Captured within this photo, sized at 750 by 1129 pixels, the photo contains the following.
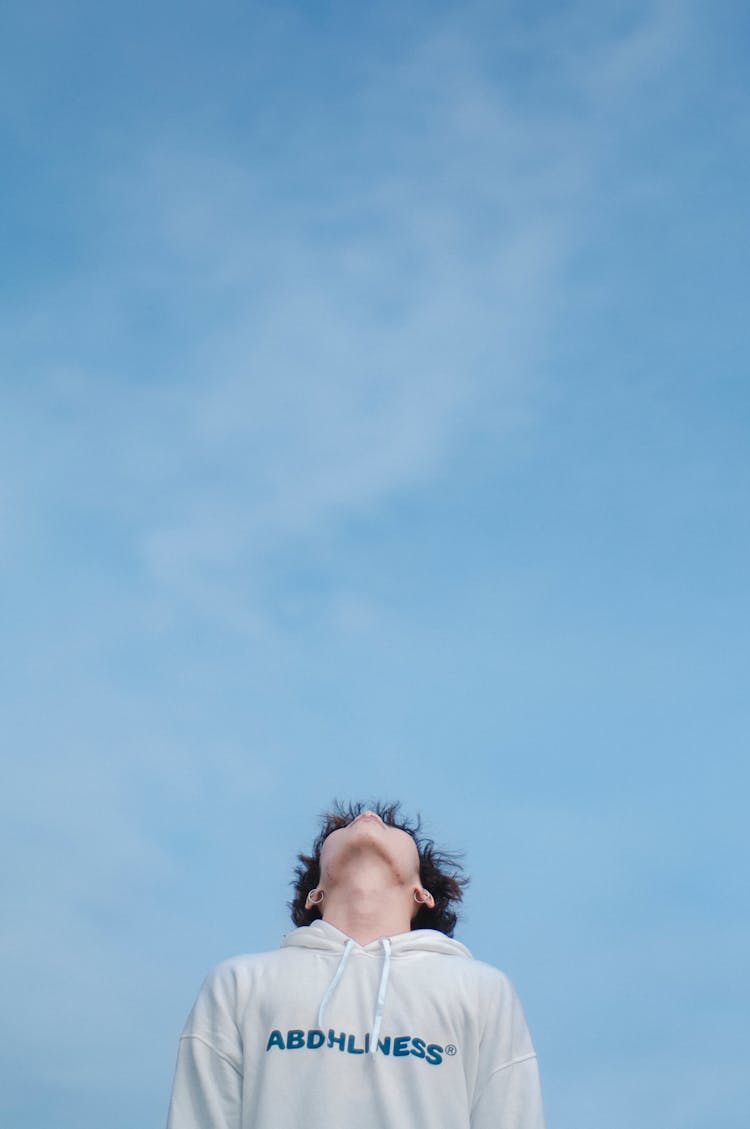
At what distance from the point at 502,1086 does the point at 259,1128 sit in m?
1.42

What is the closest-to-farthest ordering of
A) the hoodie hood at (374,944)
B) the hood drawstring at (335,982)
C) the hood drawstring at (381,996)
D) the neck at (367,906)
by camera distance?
the hood drawstring at (381,996) < the hood drawstring at (335,982) < the hoodie hood at (374,944) < the neck at (367,906)

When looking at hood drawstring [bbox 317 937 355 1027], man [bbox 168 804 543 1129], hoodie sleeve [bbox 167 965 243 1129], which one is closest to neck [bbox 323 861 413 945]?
man [bbox 168 804 543 1129]

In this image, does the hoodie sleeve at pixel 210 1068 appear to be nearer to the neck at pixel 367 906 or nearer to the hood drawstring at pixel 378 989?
the hood drawstring at pixel 378 989

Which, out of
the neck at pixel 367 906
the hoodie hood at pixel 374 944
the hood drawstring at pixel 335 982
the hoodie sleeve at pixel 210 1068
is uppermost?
the neck at pixel 367 906

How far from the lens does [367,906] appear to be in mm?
8891

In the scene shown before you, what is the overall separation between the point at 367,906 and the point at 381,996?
1002mm

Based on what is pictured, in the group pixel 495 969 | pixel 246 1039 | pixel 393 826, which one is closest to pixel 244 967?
pixel 246 1039

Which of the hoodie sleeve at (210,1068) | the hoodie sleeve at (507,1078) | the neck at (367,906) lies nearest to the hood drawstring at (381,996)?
the neck at (367,906)

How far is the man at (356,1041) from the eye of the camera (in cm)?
754

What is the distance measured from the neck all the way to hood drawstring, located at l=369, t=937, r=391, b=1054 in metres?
0.32

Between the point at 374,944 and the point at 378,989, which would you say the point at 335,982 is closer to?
the point at 378,989

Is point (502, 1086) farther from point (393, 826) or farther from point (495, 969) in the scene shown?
point (393, 826)

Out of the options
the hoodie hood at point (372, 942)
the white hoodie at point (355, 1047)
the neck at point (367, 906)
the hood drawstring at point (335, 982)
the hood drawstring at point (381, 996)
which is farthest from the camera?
the neck at point (367, 906)

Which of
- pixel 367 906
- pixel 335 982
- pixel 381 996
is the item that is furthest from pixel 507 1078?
pixel 367 906
